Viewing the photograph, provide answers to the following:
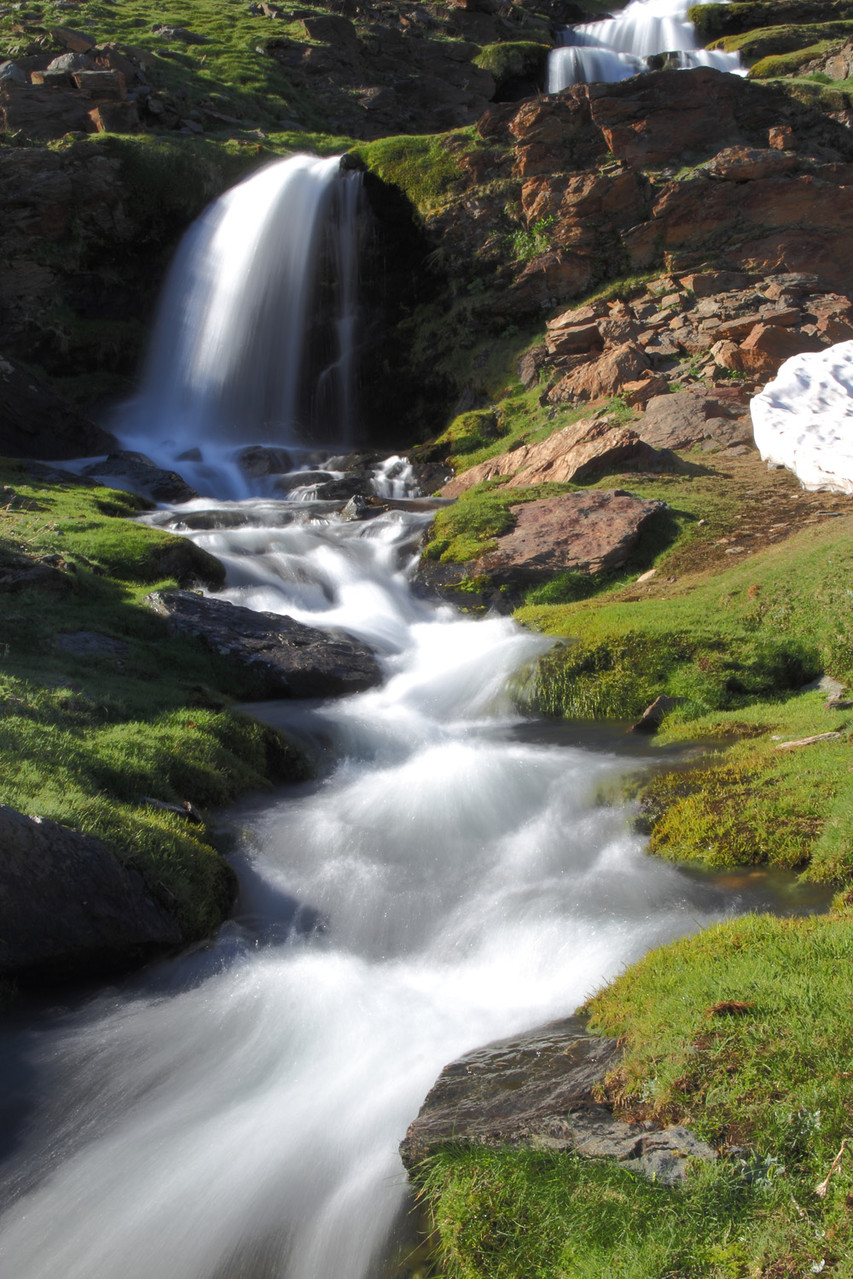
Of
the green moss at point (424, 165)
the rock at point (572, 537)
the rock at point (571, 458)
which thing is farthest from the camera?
the green moss at point (424, 165)

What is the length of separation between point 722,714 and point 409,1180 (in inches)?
265

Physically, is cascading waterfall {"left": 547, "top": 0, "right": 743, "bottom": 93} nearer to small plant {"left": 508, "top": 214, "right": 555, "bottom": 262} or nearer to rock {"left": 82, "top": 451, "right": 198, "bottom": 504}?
small plant {"left": 508, "top": 214, "right": 555, "bottom": 262}

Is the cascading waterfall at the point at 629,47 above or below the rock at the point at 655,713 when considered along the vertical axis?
above

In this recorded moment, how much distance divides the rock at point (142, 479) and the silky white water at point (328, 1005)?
12.8 meters

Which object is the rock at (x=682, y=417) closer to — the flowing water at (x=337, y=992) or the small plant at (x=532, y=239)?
the flowing water at (x=337, y=992)

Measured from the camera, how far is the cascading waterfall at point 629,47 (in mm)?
44312

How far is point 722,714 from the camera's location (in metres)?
9.63

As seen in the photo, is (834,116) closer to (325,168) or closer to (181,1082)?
(325,168)

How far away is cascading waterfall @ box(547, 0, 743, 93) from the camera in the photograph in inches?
1745

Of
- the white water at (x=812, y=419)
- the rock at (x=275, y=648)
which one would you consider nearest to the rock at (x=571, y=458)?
the white water at (x=812, y=419)

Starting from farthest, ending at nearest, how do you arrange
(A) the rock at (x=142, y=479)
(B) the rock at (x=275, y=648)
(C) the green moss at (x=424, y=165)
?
(C) the green moss at (x=424, y=165) → (A) the rock at (x=142, y=479) → (B) the rock at (x=275, y=648)

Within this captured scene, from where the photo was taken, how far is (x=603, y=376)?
2142 centimetres

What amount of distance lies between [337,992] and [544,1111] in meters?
2.13

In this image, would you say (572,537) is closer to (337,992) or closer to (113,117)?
(337,992)
